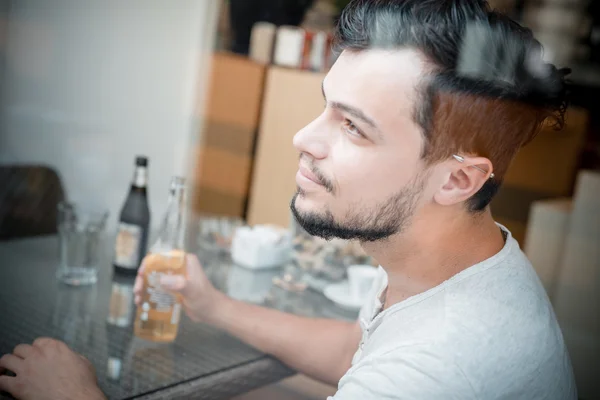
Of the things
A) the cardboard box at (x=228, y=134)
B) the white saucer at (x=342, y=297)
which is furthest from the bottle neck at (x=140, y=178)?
the cardboard box at (x=228, y=134)

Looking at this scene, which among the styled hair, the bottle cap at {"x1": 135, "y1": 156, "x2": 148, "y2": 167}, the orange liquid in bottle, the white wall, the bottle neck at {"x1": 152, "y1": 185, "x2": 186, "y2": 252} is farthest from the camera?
the white wall

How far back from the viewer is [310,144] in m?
0.98

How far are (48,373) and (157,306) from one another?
268 mm

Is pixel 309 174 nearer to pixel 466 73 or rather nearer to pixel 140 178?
pixel 466 73

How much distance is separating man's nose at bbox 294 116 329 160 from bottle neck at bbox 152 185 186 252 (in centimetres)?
45

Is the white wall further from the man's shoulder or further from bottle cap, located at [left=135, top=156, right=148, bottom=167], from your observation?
the man's shoulder

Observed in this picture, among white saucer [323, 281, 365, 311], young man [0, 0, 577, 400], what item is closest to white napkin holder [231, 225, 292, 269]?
white saucer [323, 281, 365, 311]

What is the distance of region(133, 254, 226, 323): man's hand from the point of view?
1.29 m

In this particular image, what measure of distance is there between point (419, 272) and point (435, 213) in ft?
0.29

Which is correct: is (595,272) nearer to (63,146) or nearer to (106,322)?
(106,322)

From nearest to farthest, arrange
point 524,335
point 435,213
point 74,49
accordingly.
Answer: point 524,335 → point 435,213 → point 74,49

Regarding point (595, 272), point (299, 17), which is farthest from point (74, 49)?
point (595, 272)

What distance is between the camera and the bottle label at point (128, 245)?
1443 mm

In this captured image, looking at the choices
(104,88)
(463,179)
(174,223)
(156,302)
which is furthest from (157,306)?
(104,88)
